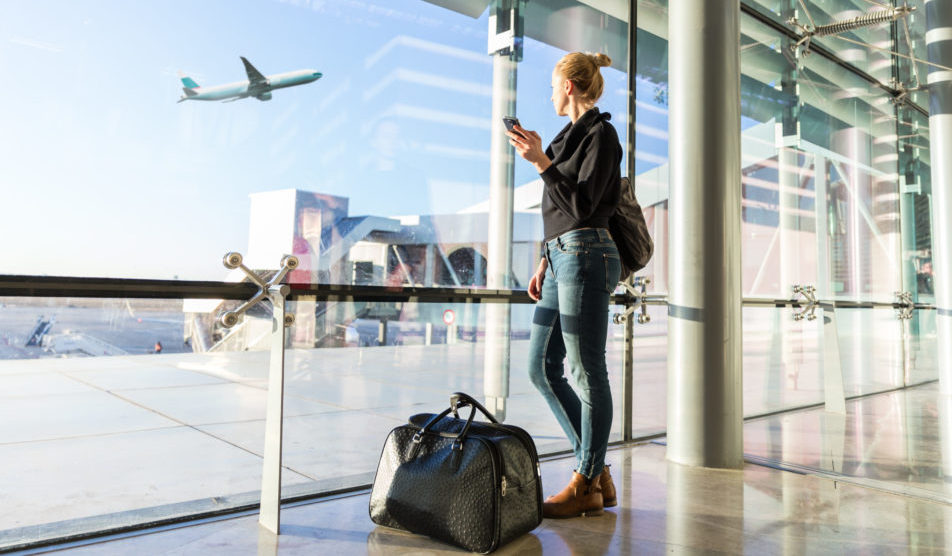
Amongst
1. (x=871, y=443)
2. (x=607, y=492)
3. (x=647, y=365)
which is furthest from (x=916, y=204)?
(x=607, y=492)

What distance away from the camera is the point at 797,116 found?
5.22 meters

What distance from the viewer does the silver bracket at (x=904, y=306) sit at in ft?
21.0

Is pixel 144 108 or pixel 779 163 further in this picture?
pixel 779 163

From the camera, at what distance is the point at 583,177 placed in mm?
2080

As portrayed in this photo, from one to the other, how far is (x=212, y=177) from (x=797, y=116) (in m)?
4.75

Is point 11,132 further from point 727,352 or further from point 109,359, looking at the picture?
point 727,352

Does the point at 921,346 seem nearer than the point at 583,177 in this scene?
No

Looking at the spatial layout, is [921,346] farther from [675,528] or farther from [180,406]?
[180,406]

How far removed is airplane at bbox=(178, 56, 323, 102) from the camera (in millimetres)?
2324

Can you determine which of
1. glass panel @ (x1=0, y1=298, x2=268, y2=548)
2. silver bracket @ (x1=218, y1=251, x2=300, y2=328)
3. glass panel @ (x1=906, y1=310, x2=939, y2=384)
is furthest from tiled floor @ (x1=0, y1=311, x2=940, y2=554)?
glass panel @ (x1=906, y1=310, x2=939, y2=384)

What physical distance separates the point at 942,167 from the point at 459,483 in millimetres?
6457

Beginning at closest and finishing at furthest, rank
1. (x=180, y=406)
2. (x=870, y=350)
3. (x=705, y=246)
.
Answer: (x=180, y=406) → (x=705, y=246) → (x=870, y=350)

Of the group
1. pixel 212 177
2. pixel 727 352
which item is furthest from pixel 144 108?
pixel 727 352

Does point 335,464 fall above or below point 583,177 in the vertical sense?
below
